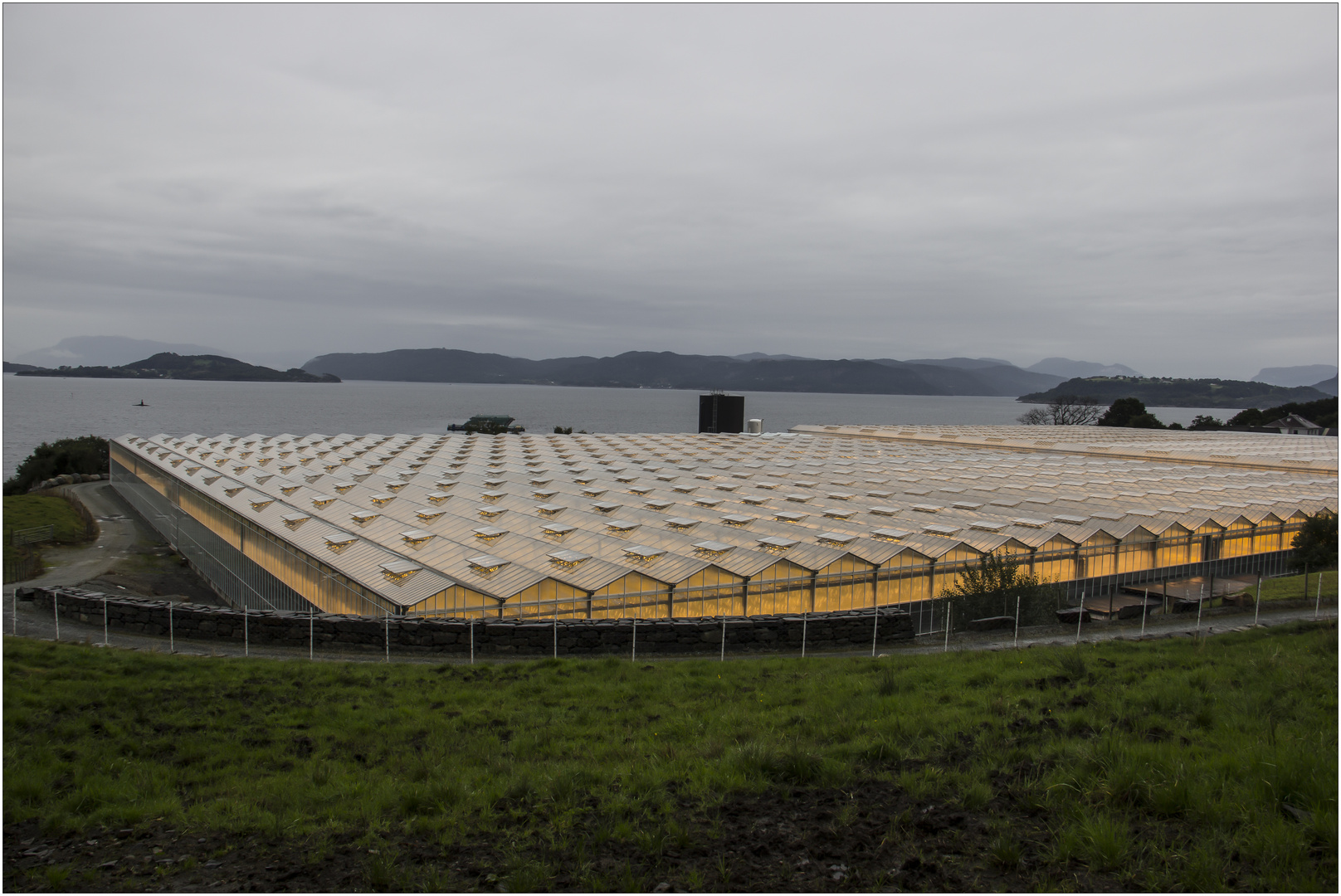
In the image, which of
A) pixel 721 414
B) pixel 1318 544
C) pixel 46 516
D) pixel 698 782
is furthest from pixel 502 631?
pixel 721 414

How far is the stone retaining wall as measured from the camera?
20031 millimetres

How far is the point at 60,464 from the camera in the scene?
76.0m

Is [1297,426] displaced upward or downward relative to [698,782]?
upward

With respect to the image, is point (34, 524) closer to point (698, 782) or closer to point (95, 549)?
point (95, 549)

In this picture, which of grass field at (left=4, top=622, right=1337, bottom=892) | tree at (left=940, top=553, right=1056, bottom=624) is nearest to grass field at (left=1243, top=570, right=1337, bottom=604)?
tree at (left=940, top=553, right=1056, bottom=624)

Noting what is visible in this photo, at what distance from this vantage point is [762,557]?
26.1 m

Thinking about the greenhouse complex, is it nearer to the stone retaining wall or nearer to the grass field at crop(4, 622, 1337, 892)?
the stone retaining wall

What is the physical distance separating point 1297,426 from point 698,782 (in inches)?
5472

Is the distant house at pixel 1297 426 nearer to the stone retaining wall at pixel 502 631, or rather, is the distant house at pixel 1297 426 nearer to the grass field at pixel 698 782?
the stone retaining wall at pixel 502 631

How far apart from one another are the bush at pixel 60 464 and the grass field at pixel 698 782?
75102mm

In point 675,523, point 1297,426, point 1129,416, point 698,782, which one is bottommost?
point 675,523

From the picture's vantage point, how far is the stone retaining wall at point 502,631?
20031mm

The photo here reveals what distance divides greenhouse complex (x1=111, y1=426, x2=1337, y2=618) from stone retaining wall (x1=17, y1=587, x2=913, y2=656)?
252cm

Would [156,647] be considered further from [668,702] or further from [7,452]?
[7,452]
